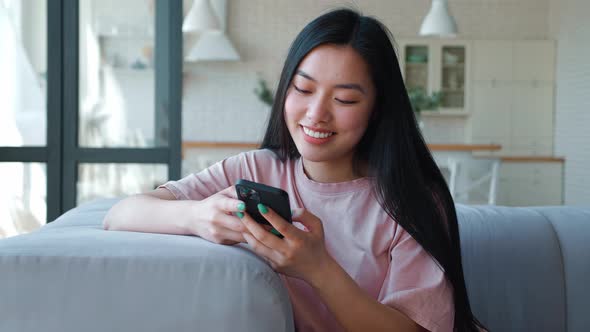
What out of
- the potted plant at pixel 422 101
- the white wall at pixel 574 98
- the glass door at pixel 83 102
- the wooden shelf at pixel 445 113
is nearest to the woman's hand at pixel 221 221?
the glass door at pixel 83 102

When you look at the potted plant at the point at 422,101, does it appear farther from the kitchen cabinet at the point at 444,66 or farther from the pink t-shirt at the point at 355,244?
the pink t-shirt at the point at 355,244

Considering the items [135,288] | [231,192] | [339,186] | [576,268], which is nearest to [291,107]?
[339,186]

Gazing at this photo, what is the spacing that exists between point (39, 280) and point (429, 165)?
2.51 feet

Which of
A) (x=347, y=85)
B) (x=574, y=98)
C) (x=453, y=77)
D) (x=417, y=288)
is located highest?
(x=453, y=77)

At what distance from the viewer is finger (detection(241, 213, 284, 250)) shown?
1.04 meters

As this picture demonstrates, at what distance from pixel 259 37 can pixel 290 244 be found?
851cm

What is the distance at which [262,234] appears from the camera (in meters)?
1.03

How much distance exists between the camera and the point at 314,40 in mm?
1337

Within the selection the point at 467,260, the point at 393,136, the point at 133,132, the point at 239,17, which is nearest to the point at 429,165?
the point at 393,136

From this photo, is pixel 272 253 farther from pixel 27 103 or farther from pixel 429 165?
pixel 27 103

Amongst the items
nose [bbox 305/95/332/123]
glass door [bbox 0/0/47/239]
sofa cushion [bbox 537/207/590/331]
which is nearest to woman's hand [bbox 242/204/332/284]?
nose [bbox 305/95/332/123]

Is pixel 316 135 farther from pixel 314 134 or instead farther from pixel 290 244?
pixel 290 244

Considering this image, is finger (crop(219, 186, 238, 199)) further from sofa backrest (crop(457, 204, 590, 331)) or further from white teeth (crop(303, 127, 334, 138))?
sofa backrest (crop(457, 204, 590, 331))

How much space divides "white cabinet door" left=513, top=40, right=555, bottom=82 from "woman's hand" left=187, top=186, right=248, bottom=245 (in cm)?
866
